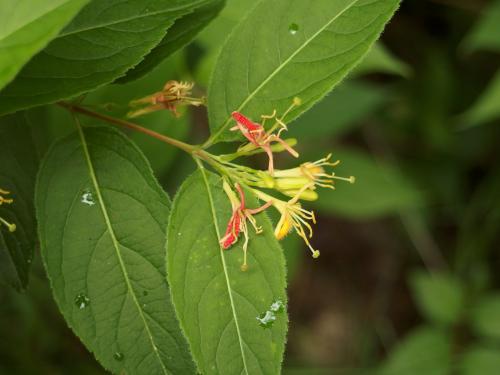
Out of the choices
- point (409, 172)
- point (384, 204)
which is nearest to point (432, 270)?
point (409, 172)

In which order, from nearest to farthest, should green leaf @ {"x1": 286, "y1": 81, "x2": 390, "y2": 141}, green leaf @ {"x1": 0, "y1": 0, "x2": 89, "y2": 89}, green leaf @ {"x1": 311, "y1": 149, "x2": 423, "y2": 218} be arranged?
green leaf @ {"x1": 0, "y1": 0, "x2": 89, "y2": 89} < green leaf @ {"x1": 286, "y1": 81, "x2": 390, "y2": 141} < green leaf @ {"x1": 311, "y1": 149, "x2": 423, "y2": 218}

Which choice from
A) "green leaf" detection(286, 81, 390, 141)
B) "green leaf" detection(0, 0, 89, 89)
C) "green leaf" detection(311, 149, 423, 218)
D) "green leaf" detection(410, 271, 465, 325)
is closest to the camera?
"green leaf" detection(0, 0, 89, 89)

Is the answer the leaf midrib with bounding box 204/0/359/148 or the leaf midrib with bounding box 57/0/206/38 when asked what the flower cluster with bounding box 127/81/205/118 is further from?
the leaf midrib with bounding box 57/0/206/38

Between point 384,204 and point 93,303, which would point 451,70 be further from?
point 93,303

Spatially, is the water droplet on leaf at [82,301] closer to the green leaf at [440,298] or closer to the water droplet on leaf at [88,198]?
the water droplet on leaf at [88,198]

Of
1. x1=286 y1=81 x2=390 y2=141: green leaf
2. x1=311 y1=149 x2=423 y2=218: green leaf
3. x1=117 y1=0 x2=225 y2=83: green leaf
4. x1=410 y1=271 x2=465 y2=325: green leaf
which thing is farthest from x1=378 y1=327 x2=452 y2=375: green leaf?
x1=117 y1=0 x2=225 y2=83: green leaf

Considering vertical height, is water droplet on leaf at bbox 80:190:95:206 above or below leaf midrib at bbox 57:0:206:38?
below
